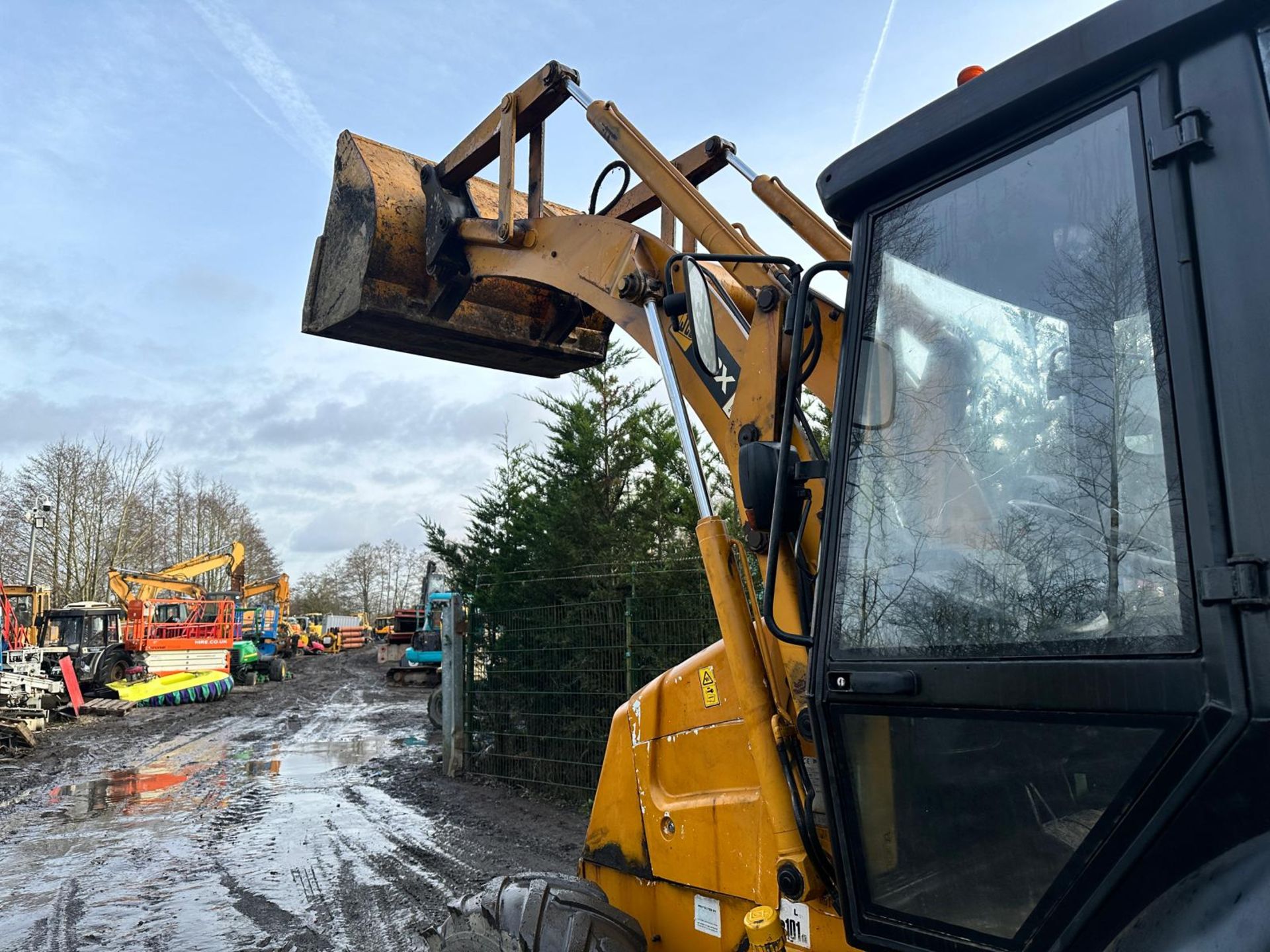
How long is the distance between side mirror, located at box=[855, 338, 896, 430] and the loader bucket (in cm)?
275

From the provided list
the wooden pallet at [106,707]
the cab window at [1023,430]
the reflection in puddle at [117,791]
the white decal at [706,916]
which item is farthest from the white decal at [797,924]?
the wooden pallet at [106,707]

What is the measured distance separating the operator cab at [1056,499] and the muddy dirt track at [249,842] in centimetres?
418

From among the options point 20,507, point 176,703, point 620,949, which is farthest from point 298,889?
point 20,507

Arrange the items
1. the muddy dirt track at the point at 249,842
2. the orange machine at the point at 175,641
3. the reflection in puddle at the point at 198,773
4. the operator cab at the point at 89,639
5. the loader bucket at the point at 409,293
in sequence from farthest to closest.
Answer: the orange machine at the point at 175,641 < the operator cab at the point at 89,639 < the reflection in puddle at the point at 198,773 < the muddy dirt track at the point at 249,842 < the loader bucket at the point at 409,293

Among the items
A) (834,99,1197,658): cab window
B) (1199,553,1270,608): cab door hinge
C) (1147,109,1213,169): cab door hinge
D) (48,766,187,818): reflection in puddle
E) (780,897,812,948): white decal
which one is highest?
Answer: (1147,109,1213,169): cab door hinge

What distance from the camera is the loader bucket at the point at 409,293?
450cm

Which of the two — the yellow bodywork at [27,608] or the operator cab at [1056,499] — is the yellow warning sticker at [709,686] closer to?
the operator cab at [1056,499]

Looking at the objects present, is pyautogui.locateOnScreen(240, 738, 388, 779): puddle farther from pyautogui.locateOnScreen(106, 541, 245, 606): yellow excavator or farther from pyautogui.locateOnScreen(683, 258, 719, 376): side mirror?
pyautogui.locateOnScreen(106, 541, 245, 606): yellow excavator

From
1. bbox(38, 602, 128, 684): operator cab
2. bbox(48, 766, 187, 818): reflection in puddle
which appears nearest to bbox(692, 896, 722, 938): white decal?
bbox(48, 766, 187, 818): reflection in puddle

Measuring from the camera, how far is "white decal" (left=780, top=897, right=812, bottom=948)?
7.20ft

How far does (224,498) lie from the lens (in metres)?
56.8

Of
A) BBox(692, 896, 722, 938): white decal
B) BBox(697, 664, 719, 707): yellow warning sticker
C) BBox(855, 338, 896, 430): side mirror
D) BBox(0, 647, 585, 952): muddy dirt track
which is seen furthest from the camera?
BBox(0, 647, 585, 952): muddy dirt track

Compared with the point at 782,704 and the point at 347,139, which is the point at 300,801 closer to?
the point at 347,139

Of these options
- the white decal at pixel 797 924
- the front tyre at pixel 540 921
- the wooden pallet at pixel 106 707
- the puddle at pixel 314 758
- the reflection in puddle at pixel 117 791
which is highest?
the white decal at pixel 797 924
